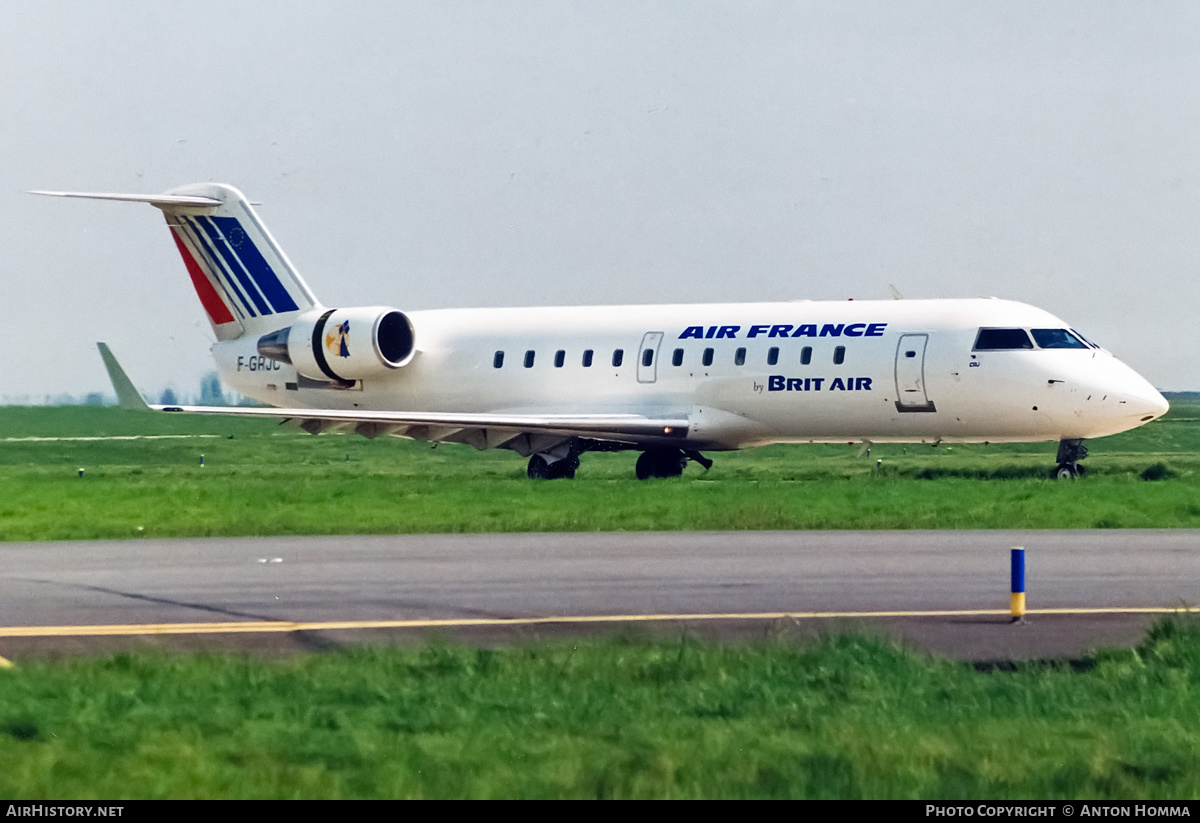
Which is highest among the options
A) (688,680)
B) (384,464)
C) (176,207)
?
(176,207)

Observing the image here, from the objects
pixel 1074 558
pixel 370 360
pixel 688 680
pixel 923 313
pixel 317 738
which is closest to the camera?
pixel 317 738

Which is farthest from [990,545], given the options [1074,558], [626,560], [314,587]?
[314,587]

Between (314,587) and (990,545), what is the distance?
25.4 ft

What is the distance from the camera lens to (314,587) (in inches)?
628

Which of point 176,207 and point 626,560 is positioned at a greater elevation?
point 176,207

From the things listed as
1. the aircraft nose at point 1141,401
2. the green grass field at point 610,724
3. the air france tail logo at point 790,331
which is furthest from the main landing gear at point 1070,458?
the green grass field at point 610,724

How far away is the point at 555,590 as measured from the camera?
15.5m

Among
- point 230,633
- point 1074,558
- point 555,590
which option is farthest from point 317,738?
point 1074,558

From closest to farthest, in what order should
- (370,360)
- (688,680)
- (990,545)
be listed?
(688,680) < (990,545) < (370,360)

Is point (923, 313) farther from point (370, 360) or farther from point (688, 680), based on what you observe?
point (688, 680)

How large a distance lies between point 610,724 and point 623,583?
281 inches

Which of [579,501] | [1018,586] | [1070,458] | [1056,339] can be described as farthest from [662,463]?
[1018,586]

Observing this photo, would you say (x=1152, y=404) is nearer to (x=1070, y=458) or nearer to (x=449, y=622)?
(x=1070, y=458)

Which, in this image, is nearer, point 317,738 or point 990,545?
point 317,738
